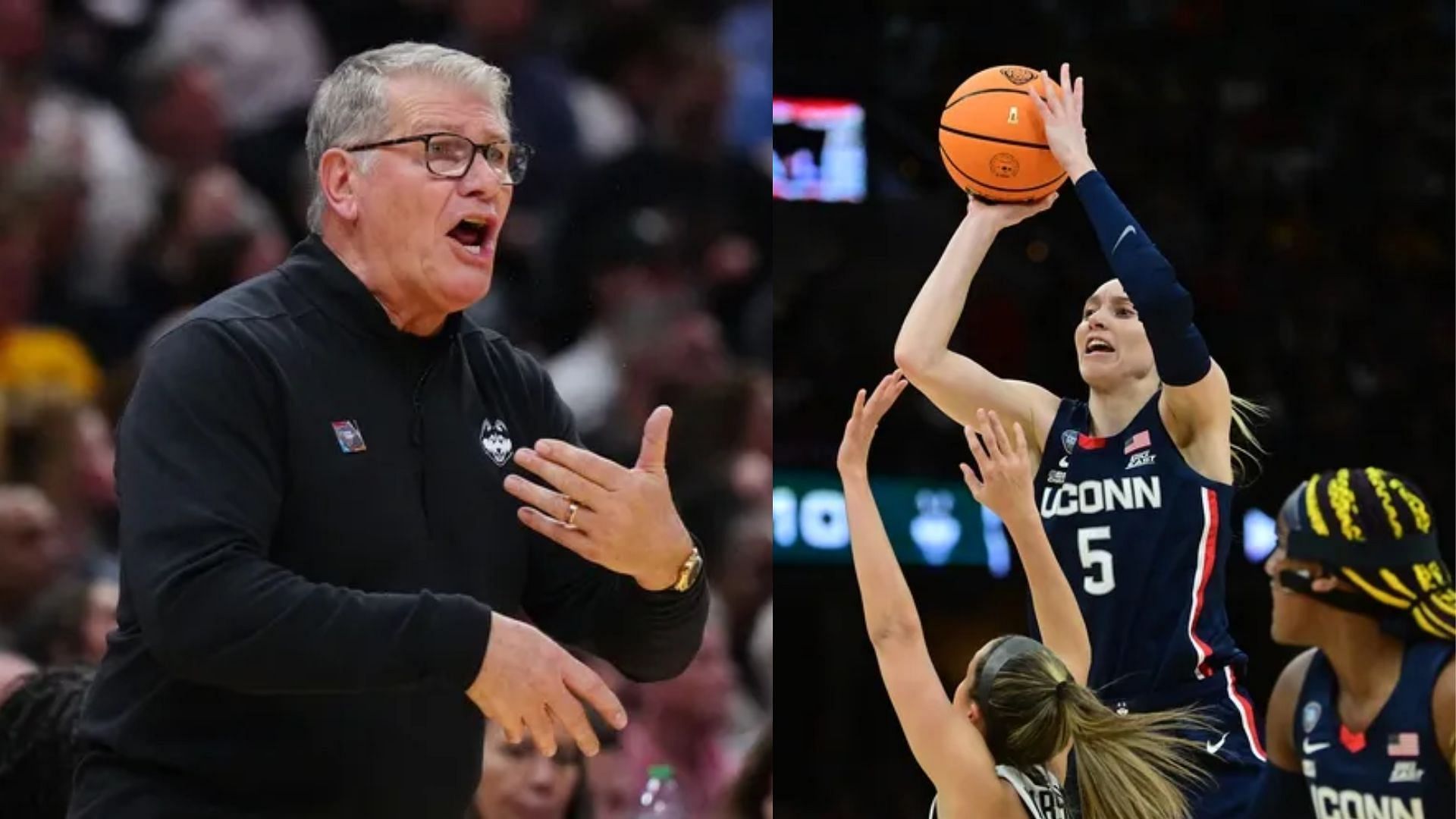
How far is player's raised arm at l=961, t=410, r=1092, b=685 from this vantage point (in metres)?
3.49

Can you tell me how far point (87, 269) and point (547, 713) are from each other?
8.73 feet

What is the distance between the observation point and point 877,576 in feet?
11.0

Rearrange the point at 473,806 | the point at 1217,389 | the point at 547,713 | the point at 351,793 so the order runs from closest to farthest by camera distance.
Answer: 1. the point at 547,713
2. the point at 351,793
3. the point at 1217,389
4. the point at 473,806

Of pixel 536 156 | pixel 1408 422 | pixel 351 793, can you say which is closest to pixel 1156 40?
pixel 1408 422

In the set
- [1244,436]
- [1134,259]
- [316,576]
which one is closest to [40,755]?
[316,576]

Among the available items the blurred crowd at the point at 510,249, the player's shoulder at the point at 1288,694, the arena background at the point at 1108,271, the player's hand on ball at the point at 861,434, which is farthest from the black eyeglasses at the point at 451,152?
the player's shoulder at the point at 1288,694

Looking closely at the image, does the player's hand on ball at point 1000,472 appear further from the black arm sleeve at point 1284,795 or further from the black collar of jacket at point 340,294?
the black collar of jacket at point 340,294

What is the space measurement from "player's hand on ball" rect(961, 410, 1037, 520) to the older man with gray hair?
99cm

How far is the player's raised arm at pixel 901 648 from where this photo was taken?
10.7ft

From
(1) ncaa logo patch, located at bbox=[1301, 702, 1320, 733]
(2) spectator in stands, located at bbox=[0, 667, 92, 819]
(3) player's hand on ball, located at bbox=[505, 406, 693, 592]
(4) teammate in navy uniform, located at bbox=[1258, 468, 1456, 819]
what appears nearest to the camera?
(3) player's hand on ball, located at bbox=[505, 406, 693, 592]

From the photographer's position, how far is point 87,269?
4387 millimetres

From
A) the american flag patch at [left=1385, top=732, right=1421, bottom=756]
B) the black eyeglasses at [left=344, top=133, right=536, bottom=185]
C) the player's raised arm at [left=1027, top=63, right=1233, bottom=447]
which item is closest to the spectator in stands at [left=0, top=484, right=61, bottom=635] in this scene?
the black eyeglasses at [left=344, top=133, right=536, bottom=185]

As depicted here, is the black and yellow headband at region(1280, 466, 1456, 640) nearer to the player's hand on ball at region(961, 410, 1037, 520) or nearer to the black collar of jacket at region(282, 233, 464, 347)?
the player's hand on ball at region(961, 410, 1037, 520)

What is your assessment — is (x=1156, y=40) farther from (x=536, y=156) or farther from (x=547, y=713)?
(x=547, y=713)
